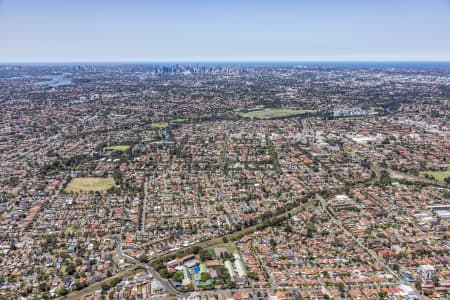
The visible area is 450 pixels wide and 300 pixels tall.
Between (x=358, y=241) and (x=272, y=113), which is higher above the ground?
(x=272, y=113)

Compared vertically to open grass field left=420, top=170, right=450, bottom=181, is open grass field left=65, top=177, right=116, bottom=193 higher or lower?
lower

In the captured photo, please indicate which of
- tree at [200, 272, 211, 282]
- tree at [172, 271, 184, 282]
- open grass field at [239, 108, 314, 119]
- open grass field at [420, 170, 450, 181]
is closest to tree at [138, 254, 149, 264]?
tree at [172, 271, 184, 282]

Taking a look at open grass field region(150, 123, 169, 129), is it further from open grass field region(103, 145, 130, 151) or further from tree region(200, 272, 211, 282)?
tree region(200, 272, 211, 282)

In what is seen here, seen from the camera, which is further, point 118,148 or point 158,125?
point 158,125

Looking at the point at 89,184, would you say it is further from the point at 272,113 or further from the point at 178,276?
the point at 272,113

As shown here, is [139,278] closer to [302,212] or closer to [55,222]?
[55,222]

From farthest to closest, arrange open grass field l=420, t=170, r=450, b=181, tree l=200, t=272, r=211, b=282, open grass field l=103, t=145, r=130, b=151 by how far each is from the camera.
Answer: open grass field l=103, t=145, r=130, b=151 < open grass field l=420, t=170, r=450, b=181 < tree l=200, t=272, r=211, b=282

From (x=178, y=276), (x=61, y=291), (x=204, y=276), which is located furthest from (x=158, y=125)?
(x=204, y=276)
